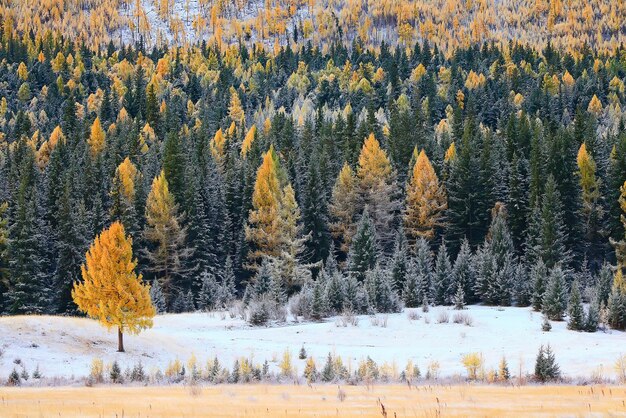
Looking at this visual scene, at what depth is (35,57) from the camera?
15450cm

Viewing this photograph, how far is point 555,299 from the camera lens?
98.9 ft

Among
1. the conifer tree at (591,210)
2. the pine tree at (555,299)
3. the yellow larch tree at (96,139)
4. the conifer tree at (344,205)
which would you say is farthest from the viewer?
the yellow larch tree at (96,139)

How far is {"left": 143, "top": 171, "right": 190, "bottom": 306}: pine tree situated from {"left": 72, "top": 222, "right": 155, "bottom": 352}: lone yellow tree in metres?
26.2

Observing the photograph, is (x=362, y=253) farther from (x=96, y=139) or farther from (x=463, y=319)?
(x=96, y=139)

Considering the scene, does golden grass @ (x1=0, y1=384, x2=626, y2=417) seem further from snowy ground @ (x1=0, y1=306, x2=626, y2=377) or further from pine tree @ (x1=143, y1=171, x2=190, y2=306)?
pine tree @ (x1=143, y1=171, x2=190, y2=306)

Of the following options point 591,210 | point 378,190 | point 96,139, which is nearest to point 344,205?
point 378,190

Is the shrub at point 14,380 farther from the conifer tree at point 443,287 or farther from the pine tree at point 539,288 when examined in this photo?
A: the conifer tree at point 443,287

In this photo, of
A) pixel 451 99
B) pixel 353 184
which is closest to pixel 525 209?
pixel 353 184

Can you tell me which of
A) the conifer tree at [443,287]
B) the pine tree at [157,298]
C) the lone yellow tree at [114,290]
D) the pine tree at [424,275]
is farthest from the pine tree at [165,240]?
the lone yellow tree at [114,290]

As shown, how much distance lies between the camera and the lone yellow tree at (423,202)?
55625mm

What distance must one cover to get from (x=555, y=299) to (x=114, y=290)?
65.5 ft

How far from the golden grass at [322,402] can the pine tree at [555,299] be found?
57.6 feet

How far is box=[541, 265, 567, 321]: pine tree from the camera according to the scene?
30.1m

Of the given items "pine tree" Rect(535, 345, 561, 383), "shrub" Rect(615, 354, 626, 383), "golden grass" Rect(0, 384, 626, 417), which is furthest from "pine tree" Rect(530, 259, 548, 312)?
"golden grass" Rect(0, 384, 626, 417)
